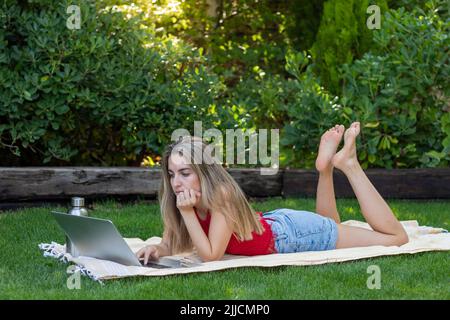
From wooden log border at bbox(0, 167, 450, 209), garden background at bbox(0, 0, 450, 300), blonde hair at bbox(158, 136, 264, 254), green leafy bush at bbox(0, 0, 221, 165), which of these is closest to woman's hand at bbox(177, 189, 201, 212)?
blonde hair at bbox(158, 136, 264, 254)

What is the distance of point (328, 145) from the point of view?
5016mm

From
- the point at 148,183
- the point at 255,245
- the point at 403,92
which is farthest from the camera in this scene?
the point at 403,92

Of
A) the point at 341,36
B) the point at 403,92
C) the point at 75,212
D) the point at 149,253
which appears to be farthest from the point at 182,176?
the point at 341,36

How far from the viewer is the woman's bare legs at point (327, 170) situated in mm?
5000

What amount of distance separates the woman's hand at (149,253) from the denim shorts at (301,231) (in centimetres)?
62

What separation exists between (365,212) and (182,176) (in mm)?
1058

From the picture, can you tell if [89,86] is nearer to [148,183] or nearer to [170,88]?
[170,88]

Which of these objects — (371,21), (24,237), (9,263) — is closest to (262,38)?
(371,21)

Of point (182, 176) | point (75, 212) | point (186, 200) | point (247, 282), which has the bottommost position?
point (247, 282)

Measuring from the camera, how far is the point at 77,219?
422 cm

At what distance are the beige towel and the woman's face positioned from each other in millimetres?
370

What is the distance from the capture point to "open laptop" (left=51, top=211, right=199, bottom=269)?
13.6 ft

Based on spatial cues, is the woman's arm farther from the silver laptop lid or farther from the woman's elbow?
the silver laptop lid

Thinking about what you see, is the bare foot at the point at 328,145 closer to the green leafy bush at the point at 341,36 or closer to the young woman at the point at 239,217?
the young woman at the point at 239,217
